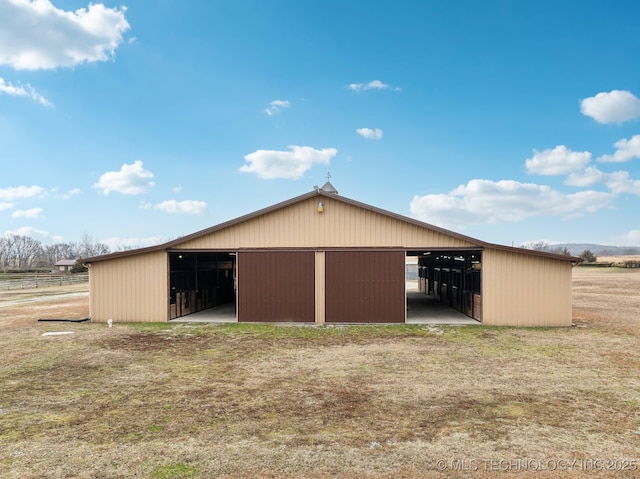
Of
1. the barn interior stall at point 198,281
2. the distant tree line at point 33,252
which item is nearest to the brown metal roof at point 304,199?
the barn interior stall at point 198,281

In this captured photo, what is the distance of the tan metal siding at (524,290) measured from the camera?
14258 millimetres

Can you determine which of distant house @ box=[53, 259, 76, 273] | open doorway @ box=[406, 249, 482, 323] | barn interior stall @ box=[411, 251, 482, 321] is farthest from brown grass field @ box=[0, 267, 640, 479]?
distant house @ box=[53, 259, 76, 273]

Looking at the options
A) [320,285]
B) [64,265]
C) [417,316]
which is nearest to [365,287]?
[320,285]

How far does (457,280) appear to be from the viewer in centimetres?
1908

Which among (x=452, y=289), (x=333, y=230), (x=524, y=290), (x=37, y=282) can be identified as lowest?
(x=37, y=282)

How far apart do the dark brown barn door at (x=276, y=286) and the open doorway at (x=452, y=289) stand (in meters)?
3.91

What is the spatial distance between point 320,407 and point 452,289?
14861 millimetres

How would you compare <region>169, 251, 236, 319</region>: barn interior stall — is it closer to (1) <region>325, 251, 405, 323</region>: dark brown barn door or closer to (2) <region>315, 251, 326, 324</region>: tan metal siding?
(2) <region>315, 251, 326, 324</region>: tan metal siding

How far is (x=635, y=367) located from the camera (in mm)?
8828

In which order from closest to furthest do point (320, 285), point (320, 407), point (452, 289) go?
Result: point (320, 407), point (320, 285), point (452, 289)

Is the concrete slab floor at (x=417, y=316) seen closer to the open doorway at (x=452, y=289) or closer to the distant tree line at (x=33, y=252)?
the open doorway at (x=452, y=289)

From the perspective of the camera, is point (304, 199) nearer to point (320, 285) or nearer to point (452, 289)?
point (320, 285)

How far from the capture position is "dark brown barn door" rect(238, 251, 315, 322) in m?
15.1

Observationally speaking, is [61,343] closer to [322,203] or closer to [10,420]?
[10,420]
